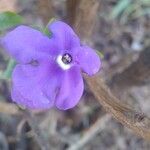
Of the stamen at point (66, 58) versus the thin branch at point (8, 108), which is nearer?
the stamen at point (66, 58)

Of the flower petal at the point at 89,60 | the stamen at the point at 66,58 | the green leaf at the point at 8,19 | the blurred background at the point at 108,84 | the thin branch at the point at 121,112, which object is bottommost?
the blurred background at the point at 108,84

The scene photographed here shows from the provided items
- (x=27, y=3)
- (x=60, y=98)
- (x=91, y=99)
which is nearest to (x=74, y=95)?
(x=60, y=98)

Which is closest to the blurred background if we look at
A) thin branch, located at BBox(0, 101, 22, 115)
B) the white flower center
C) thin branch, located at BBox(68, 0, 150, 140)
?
thin branch, located at BBox(0, 101, 22, 115)

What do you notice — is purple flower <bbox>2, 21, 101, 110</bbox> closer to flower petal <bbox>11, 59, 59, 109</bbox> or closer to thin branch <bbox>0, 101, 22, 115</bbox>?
flower petal <bbox>11, 59, 59, 109</bbox>

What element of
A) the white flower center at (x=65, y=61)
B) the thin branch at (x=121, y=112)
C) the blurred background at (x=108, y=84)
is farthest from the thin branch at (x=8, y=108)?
the white flower center at (x=65, y=61)

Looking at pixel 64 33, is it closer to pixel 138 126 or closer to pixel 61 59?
pixel 61 59

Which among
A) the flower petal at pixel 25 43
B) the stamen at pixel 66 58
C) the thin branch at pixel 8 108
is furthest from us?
the thin branch at pixel 8 108

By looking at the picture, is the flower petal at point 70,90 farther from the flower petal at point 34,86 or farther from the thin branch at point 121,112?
the thin branch at point 121,112
